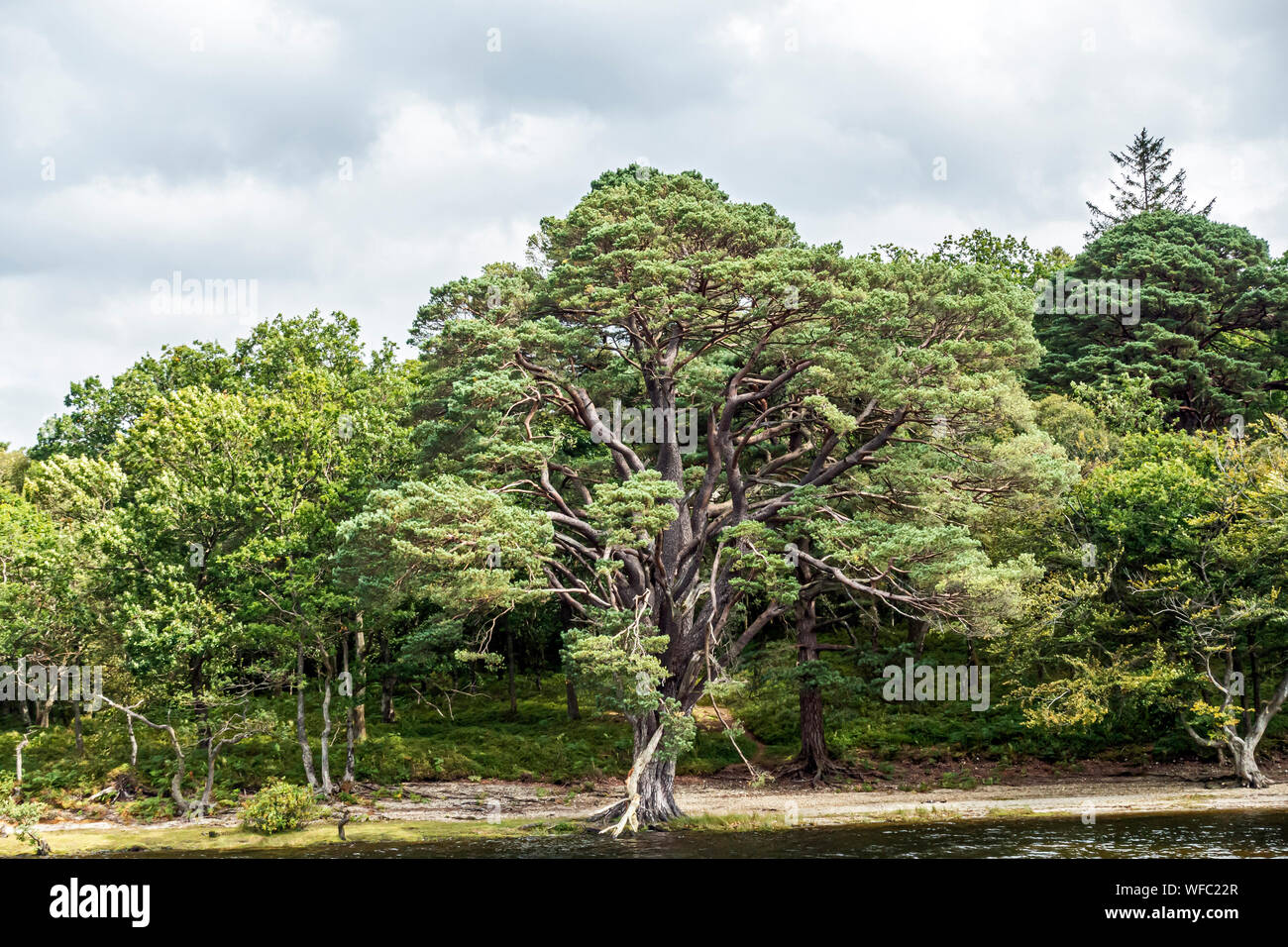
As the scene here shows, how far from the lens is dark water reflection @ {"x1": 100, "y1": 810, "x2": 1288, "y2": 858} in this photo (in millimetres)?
18656

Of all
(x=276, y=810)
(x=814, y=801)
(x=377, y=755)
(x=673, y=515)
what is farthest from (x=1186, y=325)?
(x=276, y=810)

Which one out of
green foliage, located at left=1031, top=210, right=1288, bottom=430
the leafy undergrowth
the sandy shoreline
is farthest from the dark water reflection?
green foliage, located at left=1031, top=210, right=1288, bottom=430

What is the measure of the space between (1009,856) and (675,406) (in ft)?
53.7

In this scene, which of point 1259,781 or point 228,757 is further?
point 228,757

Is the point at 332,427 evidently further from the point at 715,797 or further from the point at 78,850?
the point at 715,797

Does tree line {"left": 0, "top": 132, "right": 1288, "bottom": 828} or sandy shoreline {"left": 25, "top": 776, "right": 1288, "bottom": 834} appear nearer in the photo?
tree line {"left": 0, "top": 132, "right": 1288, "bottom": 828}

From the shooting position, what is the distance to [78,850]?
2206cm

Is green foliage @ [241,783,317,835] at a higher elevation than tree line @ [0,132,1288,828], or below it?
below

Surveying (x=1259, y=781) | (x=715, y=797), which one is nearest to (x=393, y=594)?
(x=715, y=797)

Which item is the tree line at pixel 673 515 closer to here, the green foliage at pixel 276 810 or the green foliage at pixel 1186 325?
the green foliage at pixel 276 810

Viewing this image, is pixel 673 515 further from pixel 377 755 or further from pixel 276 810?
pixel 377 755

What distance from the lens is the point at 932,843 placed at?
20.5 metres

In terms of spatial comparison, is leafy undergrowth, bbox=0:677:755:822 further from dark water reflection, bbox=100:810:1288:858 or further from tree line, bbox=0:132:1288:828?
dark water reflection, bbox=100:810:1288:858

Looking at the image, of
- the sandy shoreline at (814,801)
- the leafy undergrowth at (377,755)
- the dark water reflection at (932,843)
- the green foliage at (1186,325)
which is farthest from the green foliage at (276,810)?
the green foliage at (1186,325)
